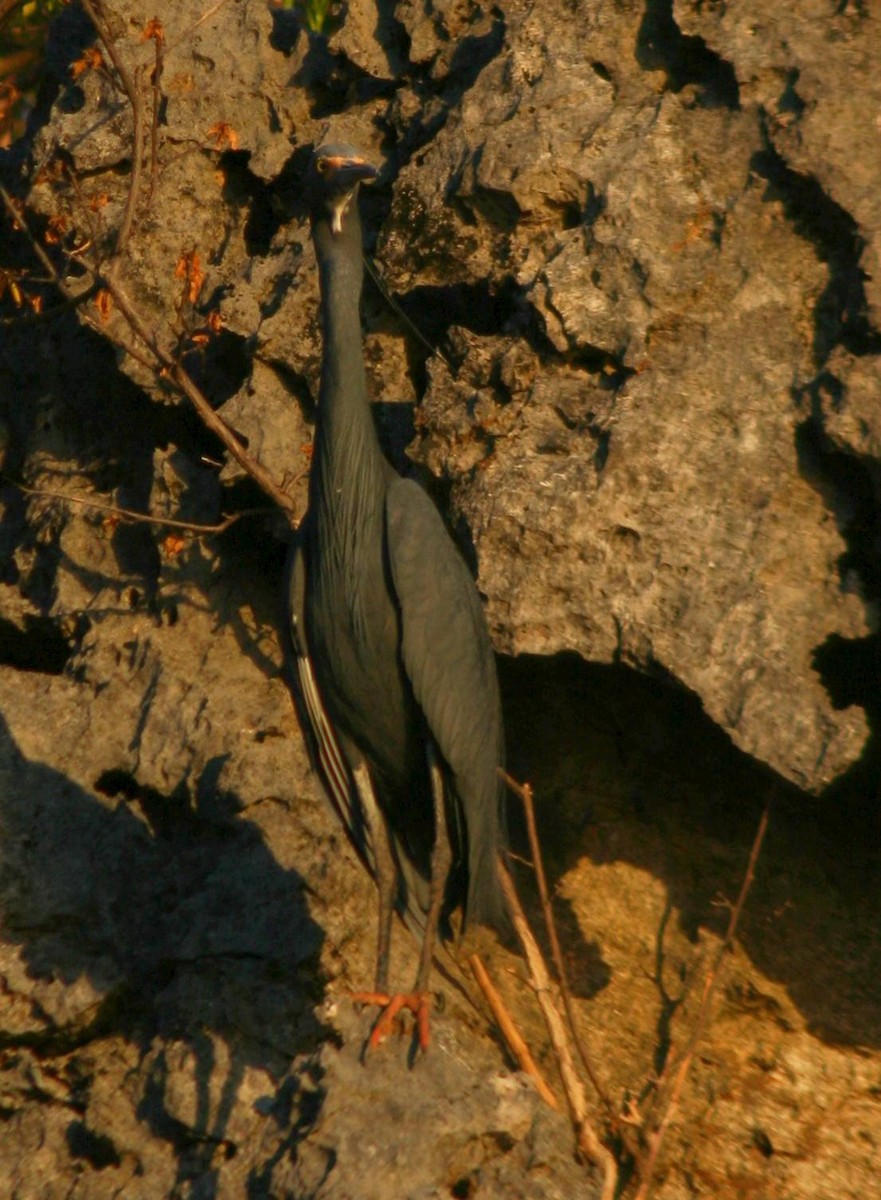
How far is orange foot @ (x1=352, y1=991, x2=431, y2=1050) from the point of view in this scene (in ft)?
11.6

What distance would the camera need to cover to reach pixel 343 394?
4.02m

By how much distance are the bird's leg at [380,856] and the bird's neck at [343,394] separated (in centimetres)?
70

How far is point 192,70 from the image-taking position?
16.5 ft

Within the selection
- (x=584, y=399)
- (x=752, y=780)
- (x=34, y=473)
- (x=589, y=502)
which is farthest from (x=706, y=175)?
(x=34, y=473)

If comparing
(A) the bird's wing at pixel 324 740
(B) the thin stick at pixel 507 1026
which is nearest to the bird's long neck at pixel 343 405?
(A) the bird's wing at pixel 324 740

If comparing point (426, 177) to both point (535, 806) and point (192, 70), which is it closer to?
point (192, 70)

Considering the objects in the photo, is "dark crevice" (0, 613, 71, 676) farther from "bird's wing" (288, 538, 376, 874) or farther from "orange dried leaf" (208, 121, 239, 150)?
"orange dried leaf" (208, 121, 239, 150)

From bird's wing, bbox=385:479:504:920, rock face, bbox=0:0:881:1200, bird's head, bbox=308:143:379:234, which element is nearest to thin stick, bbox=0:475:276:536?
rock face, bbox=0:0:881:1200

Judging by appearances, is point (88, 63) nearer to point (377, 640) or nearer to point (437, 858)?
point (377, 640)

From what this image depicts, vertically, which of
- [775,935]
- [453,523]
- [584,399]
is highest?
[584,399]

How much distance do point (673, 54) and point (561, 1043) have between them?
2.71 metres

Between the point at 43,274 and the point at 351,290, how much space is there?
5.67 ft

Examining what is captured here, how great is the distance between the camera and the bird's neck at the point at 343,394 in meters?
3.99

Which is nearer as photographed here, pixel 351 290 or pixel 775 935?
pixel 351 290
